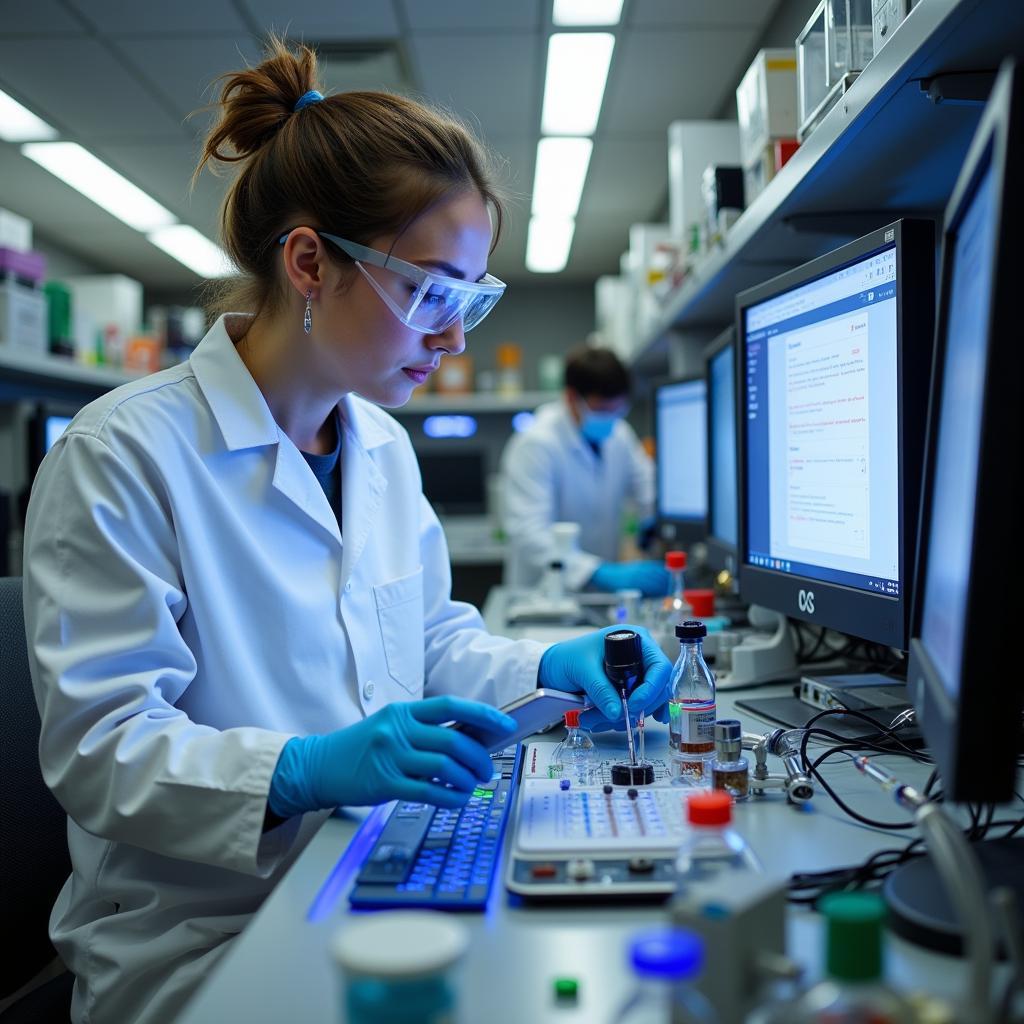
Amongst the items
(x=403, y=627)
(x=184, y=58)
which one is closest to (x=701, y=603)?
→ (x=403, y=627)

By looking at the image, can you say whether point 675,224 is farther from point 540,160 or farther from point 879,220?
point 540,160

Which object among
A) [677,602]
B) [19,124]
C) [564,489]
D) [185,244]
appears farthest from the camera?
[185,244]

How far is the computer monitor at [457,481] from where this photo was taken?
5742 millimetres

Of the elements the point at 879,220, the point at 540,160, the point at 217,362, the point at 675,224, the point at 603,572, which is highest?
the point at 540,160

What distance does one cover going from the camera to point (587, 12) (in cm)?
303

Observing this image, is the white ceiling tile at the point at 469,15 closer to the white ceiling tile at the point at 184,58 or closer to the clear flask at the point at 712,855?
the white ceiling tile at the point at 184,58

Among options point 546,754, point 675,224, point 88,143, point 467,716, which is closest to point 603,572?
point 675,224

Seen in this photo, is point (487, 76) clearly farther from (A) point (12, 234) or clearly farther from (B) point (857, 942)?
(B) point (857, 942)

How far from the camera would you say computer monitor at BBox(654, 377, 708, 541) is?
2.31 meters

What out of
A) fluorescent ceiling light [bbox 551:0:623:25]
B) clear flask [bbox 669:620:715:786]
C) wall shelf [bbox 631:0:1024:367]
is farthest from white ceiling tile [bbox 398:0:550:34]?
clear flask [bbox 669:620:715:786]

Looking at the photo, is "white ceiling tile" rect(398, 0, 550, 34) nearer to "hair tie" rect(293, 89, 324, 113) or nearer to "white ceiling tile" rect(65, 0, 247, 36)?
"white ceiling tile" rect(65, 0, 247, 36)

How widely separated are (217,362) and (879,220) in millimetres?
1083

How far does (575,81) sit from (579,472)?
5.09 ft

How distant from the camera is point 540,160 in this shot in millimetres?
4441
